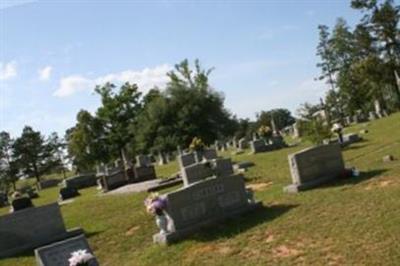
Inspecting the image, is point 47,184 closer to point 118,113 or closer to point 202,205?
point 118,113

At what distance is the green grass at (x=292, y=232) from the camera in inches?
355

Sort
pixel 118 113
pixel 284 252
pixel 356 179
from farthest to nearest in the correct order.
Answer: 1. pixel 118 113
2. pixel 356 179
3. pixel 284 252

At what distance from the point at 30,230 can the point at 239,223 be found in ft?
20.5

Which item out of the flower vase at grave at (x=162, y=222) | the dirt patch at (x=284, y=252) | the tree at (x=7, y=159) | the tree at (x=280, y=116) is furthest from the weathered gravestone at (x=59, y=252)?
the tree at (x=280, y=116)

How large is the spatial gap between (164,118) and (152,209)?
40.9 meters

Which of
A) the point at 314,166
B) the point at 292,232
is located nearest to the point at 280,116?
the point at 314,166

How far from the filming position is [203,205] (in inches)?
514

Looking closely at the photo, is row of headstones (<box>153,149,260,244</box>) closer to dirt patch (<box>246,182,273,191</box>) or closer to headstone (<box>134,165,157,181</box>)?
dirt patch (<box>246,182,273,191</box>)

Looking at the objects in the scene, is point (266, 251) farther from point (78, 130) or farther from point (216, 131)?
point (78, 130)

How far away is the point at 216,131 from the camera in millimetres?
53906

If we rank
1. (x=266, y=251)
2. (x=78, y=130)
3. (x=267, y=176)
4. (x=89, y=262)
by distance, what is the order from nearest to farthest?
(x=89, y=262) < (x=266, y=251) < (x=267, y=176) < (x=78, y=130)

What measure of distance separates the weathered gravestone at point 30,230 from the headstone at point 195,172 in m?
5.86

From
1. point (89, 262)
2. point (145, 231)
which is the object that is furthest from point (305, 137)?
point (89, 262)

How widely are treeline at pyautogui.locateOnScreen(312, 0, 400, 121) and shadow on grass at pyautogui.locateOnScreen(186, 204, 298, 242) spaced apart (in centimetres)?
3790
